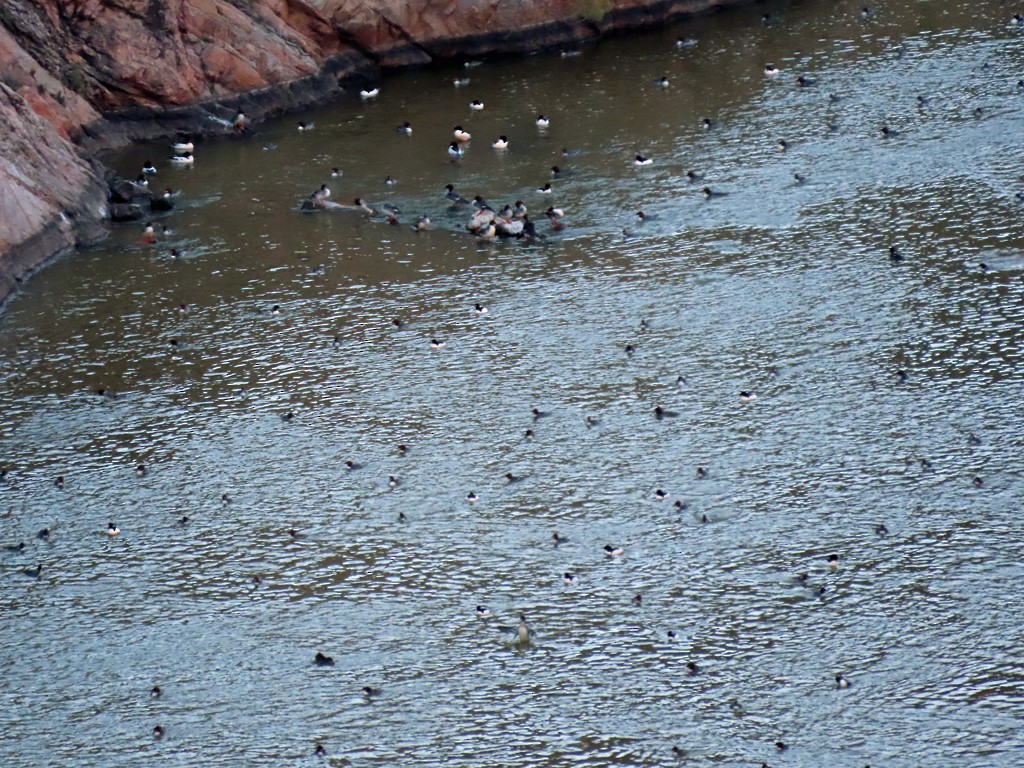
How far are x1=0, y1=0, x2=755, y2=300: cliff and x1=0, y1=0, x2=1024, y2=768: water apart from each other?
10.1 feet

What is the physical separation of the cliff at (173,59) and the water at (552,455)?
3.07 m

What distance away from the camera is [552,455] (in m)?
37.2

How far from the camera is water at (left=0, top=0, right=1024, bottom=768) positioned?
1134 inches

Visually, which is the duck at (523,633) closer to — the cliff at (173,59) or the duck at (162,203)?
the cliff at (173,59)

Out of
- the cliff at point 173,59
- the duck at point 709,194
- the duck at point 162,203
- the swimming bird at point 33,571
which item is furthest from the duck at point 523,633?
the duck at point 162,203

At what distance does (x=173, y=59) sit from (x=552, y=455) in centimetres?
3390

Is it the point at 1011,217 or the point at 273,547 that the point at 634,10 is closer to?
the point at 1011,217

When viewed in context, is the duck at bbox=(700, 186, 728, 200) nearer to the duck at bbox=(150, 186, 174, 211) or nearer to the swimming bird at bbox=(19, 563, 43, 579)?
the duck at bbox=(150, 186, 174, 211)

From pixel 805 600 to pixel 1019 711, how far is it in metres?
5.08

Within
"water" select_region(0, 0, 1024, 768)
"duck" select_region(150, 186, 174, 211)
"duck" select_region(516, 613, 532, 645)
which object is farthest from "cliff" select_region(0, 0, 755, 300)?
"duck" select_region(516, 613, 532, 645)

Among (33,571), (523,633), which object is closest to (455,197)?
(33,571)

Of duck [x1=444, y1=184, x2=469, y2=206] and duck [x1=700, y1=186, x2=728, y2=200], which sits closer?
duck [x1=700, y1=186, x2=728, y2=200]

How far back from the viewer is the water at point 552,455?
28.8 meters

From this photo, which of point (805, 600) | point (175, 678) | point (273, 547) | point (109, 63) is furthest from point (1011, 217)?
point (109, 63)
